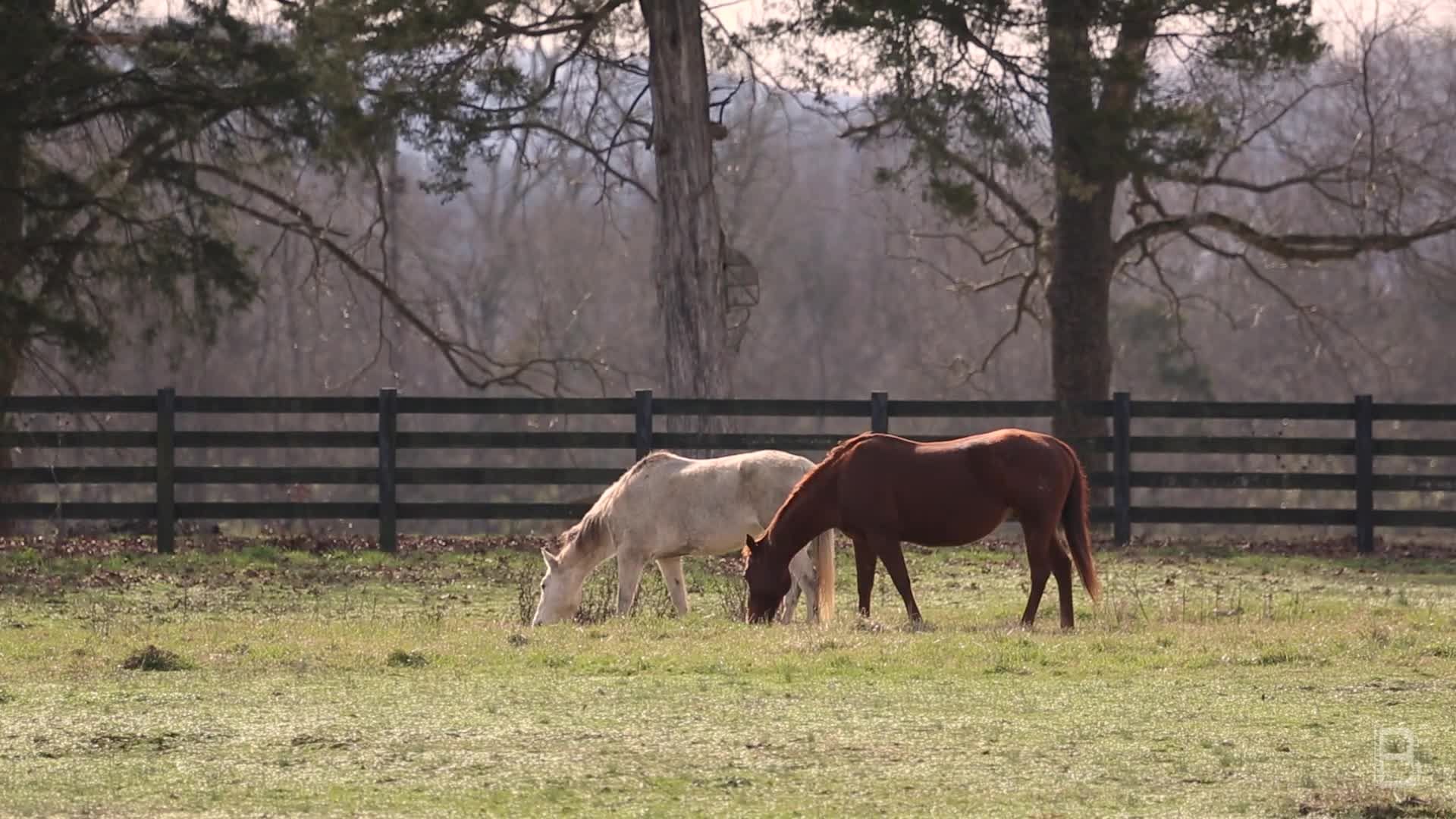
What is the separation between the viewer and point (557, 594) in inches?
485

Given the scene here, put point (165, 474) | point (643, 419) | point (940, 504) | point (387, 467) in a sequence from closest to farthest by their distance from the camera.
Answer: point (940, 504) → point (165, 474) → point (387, 467) → point (643, 419)

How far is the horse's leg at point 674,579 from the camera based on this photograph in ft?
41.4

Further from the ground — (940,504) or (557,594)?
(940,504)

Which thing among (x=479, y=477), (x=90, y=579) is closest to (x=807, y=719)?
(x=90, y=579)

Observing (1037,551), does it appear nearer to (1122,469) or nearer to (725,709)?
(725,709)

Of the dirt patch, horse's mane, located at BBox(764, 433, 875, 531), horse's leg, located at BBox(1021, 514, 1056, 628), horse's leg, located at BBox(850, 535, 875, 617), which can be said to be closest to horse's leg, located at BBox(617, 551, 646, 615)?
horse's mane, located at BBox(764, 433, 875, 531)

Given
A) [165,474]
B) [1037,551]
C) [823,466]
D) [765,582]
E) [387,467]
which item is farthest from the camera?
[387,467]

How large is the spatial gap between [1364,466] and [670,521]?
8418mm

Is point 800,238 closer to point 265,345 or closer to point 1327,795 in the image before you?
point 265,345

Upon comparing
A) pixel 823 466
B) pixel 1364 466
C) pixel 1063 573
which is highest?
pixel 823 466

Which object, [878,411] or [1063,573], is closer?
[1063,573]

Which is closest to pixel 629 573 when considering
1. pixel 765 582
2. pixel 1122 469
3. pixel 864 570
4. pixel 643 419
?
pixel 765 582

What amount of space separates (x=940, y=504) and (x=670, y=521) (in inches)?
83.5

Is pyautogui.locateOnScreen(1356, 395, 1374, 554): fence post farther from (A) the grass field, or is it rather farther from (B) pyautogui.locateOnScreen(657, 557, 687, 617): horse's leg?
(B) pyautogui.locateOnScreen(657, 557, 687, 617): horse's leg
